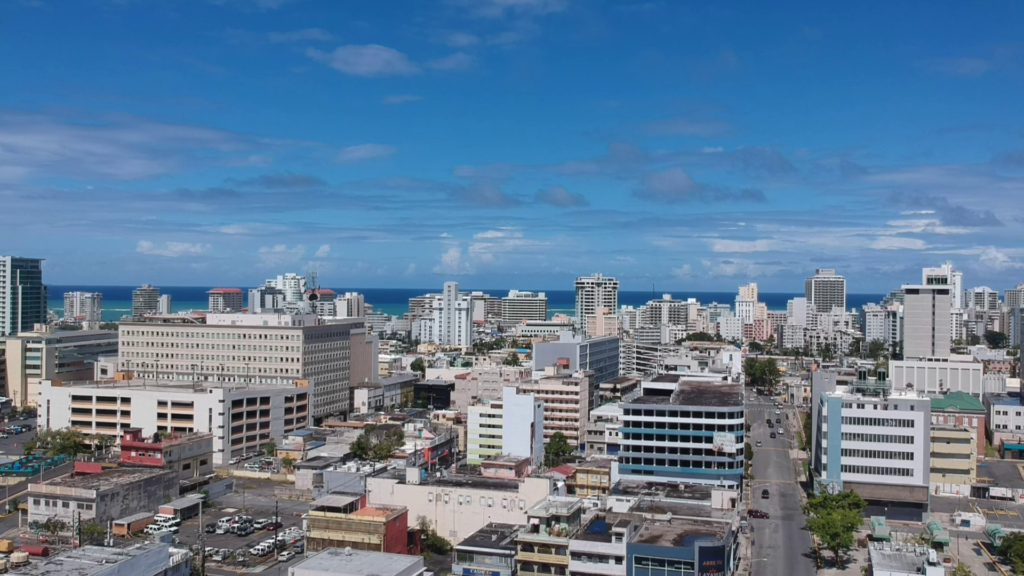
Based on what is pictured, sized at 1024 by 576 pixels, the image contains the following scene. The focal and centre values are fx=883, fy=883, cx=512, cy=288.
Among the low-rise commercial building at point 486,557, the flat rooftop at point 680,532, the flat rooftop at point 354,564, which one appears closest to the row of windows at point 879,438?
the flat rooftop at point 680,532

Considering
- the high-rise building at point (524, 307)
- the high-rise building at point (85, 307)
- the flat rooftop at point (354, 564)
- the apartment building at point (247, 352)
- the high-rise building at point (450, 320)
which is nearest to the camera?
the flat rooftop at point (354, 564)

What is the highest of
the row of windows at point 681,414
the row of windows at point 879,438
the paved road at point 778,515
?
the row of windows at point 681,414

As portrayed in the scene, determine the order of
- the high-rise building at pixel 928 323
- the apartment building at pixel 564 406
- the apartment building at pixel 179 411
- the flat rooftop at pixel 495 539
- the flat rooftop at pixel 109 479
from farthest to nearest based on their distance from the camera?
the high-rise building at pixel 928 323
the apartment building at pixel 564 406
the apartment building at pixel 179 411
the flat rooftop at pixel 109 479
the flat rooftop at pixel 495 539

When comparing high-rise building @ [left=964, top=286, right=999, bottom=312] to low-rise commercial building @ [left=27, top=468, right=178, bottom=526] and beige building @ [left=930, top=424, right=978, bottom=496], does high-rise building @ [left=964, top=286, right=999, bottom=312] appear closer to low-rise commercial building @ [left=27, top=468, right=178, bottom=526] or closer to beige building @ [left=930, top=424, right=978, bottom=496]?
beige building @ [left=930, top=424, right=978, bottom=496]

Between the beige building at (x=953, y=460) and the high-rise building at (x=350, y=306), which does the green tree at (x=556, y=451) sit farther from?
the high-rise building at (x=350, y=306)

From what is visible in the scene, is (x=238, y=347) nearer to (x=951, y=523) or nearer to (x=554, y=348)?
(x=554, y=348)

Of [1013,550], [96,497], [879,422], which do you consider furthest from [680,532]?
[96,497]

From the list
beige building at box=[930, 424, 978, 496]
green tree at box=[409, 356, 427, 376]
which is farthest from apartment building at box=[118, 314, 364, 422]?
beige building at box=[930, 424, 978, 496]
